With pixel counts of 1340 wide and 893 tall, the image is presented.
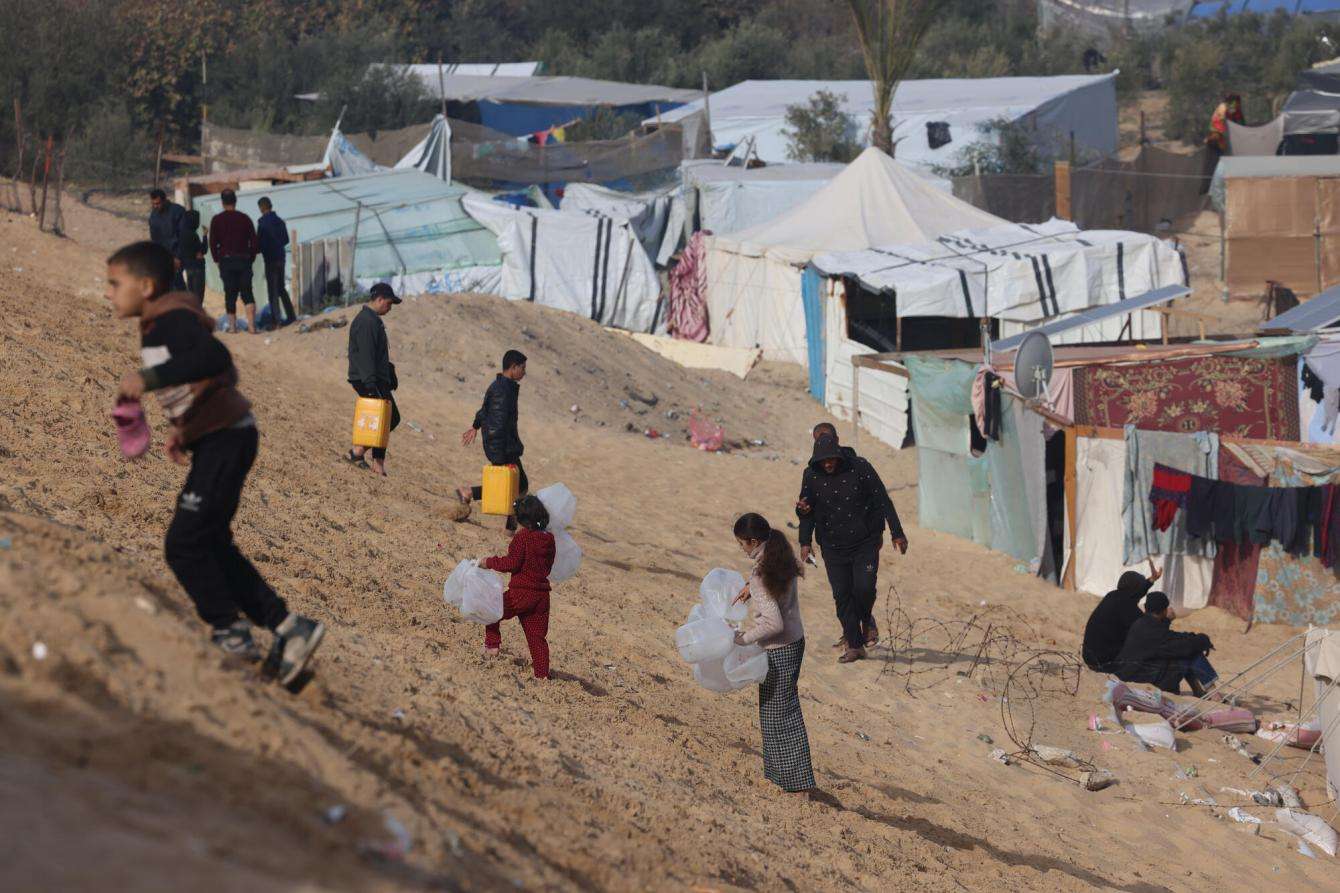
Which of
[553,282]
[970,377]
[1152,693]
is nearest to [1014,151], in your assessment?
[553,282]

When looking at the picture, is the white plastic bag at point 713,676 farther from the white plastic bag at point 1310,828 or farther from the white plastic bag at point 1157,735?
the white plastic bag at point 1157,735

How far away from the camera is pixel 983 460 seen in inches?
545

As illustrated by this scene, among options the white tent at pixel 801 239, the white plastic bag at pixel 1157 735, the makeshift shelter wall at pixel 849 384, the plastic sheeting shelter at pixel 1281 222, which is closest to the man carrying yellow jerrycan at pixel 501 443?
the white plastic bag at pixel 1157 735

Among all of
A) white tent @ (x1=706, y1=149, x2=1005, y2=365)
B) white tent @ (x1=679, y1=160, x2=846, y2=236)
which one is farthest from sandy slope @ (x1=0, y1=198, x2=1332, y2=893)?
white tent @ (x1=679, y1=160, x2=846, y2=236)

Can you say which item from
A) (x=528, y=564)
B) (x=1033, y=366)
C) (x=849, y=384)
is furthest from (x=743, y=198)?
(x=528, y=564)

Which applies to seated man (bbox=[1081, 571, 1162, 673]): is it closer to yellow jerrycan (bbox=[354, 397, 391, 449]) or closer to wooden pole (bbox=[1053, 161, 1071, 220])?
yellow jerrycan (bbox=[354, 397, 391, 449])

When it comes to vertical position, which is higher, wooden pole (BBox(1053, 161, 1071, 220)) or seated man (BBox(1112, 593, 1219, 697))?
wooden pole (BBox(1053, 161, 1071, 220))

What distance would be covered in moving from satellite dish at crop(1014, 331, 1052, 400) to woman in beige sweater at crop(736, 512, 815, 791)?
19.6 feet

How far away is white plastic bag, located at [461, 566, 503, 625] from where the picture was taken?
6.95 meters

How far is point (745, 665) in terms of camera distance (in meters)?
6.26

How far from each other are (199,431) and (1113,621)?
7.55 meters

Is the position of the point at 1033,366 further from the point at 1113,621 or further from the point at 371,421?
the point at 371,421

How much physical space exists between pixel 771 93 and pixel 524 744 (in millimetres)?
36948

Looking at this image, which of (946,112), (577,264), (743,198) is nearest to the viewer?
(577,264)
